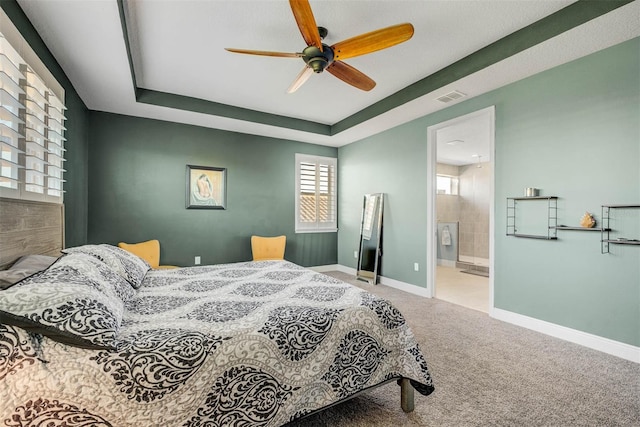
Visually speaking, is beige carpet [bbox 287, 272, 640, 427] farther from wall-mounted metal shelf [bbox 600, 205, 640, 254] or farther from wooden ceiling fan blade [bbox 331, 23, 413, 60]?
wooden ceiling fan blade [bbox 331, 23, 413, 60]

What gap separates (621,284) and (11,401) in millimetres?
3898

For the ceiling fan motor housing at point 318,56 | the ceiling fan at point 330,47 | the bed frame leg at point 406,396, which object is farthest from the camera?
the ceiling fan motor housing at point 318,56

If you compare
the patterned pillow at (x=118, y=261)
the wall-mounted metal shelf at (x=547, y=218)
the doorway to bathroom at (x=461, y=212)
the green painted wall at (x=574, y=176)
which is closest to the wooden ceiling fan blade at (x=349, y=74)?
the green painted wall at (x=574, y=176)

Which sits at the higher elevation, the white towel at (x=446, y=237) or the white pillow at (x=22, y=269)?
the white pillow at (x=22, y=269)

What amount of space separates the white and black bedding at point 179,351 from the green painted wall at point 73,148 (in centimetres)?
159

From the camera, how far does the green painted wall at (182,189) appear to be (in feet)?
13.4

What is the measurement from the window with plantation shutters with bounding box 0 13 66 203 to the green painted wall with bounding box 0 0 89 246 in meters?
0.18

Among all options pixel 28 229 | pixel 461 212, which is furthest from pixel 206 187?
pixel 461 212

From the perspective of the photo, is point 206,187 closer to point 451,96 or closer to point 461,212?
point 451,96

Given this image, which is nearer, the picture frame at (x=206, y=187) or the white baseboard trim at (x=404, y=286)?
the white baseboard trim at (x=404, y=286)

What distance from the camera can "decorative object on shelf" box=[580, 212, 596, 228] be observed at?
2.56 m

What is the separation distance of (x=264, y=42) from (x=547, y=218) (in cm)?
328

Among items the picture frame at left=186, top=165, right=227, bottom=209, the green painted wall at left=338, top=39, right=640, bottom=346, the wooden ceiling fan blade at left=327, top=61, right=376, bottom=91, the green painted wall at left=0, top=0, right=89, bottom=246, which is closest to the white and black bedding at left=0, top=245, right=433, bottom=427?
the green painted wall at left=0, top=0, right=89, bottom=246

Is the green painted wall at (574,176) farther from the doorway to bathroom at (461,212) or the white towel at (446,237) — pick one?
the white towel at (446,237)
